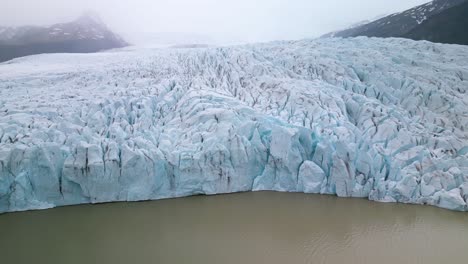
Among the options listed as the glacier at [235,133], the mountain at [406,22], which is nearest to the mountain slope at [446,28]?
the mountain at [406,22]

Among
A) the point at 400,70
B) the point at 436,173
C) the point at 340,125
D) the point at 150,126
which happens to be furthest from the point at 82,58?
the point at 436,173

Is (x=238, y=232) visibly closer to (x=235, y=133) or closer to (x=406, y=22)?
(x=235, y=133)

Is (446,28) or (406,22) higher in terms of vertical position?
(406,22)

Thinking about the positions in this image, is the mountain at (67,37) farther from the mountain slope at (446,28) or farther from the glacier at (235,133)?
the mountain slope at (446,28)

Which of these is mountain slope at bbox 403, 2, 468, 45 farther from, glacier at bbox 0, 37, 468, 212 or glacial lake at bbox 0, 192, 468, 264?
glacial lake at bbox 0, 192, 468, 264

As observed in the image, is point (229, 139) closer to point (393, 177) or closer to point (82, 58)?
point (393, 177)

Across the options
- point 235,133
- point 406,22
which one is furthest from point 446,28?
point 235,133

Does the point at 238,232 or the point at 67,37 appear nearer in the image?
the point at 238,232
